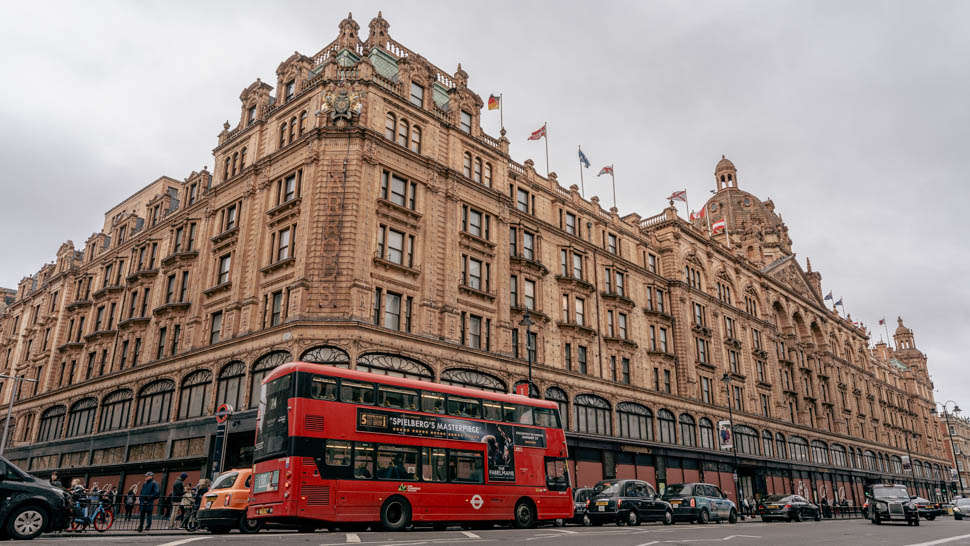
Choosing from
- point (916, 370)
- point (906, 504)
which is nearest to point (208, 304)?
point (906, 504)

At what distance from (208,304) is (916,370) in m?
→ 142

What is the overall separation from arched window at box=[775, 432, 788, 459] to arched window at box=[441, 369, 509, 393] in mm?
38742

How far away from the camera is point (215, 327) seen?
123 feet

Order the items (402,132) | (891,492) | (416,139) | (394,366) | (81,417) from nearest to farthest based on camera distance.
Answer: (394,366), (891,492), (402,132), (416,139), (81,417)

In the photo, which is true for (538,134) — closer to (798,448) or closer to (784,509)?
(784,509)

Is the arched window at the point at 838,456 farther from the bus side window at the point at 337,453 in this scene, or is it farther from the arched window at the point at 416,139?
the bus side window at the point at 337,453

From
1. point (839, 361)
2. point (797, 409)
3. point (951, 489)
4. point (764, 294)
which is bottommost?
point (951, 489)

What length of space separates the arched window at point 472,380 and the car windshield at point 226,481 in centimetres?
1403

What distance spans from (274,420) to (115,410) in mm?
30303

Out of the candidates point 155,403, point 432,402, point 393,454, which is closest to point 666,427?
point 432,402

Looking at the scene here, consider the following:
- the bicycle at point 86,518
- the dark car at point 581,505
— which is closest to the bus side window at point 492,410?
the dark car at point 581,505

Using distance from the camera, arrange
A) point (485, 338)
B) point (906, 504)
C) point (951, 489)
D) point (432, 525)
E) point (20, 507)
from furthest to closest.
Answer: point (951, 489) → point (485, 338) → point (906, 504) → point (432, 525) → point (20, 507)

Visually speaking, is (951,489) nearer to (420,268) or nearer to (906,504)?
(906,504)

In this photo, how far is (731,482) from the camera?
55.5 metres
